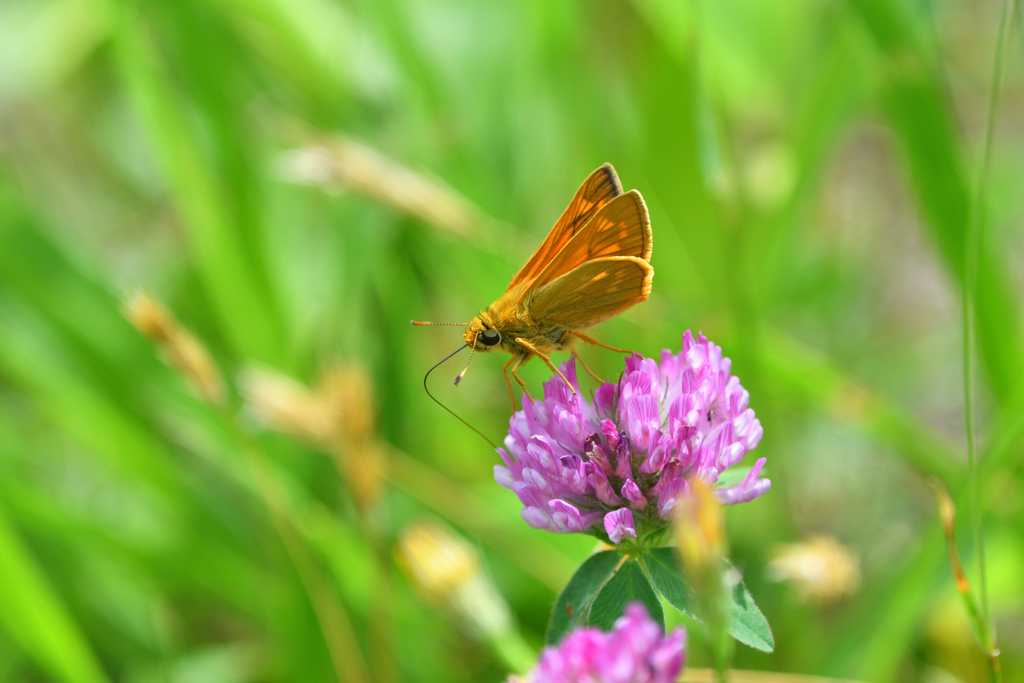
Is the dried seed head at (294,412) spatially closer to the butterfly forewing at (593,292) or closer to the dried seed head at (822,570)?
the butterfly forewing at (593,292)

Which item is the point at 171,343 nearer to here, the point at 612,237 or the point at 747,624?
the point at 612,237

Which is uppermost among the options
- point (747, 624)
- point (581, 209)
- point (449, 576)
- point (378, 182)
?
point (378, 182)

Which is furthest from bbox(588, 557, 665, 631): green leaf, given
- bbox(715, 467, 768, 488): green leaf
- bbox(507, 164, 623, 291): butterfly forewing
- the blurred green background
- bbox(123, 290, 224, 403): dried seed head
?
bbox(123, 290, 224, 403): dried seed head

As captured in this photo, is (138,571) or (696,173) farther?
(696,173)

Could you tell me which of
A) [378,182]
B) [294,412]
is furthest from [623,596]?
[378,182]

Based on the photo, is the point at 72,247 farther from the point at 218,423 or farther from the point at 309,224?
the point at 309,224

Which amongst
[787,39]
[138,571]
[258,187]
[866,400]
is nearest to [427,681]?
[138,571]

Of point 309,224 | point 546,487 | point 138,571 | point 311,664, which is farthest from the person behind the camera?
point 309,224

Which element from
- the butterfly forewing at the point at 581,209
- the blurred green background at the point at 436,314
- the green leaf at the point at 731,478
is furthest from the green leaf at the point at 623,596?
the blurred green background at the point at 436,314
